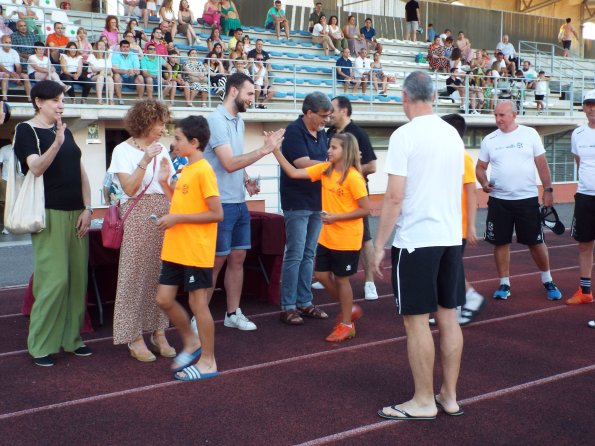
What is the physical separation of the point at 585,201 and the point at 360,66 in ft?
44.0

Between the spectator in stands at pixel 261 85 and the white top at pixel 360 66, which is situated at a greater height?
the white top at pixel 360 66

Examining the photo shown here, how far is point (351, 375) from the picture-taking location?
4.97m

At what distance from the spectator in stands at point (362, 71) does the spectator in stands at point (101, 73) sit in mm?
6973

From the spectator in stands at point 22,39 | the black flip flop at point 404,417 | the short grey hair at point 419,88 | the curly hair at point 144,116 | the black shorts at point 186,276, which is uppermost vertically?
the spectator in stands at point 22,39


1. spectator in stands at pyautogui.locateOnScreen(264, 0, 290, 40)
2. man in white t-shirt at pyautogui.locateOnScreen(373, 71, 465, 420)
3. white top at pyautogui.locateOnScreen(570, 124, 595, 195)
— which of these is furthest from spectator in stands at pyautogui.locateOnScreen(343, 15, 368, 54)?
man in white t-shirt at pyautogui.locateOnScreen(373, 71, 465, 420)

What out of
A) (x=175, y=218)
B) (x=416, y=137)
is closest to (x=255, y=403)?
(x=175, y=218)

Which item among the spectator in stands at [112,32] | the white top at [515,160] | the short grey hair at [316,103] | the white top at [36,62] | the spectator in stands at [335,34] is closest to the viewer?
the short grey hair at [316,103]

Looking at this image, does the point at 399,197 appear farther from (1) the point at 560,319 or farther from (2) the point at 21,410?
(1) the point at 560,319

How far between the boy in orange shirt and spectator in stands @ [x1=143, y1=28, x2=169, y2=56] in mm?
11424

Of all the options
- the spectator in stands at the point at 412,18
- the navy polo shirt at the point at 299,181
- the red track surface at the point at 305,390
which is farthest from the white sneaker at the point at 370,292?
the spectator in stands at the point at 412,18

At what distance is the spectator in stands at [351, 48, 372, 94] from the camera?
19.4 m

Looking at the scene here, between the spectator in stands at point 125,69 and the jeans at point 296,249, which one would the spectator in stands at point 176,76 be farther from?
the jeans at point 296,249

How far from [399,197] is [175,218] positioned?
4.95ft

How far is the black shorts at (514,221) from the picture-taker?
7.28 meters
